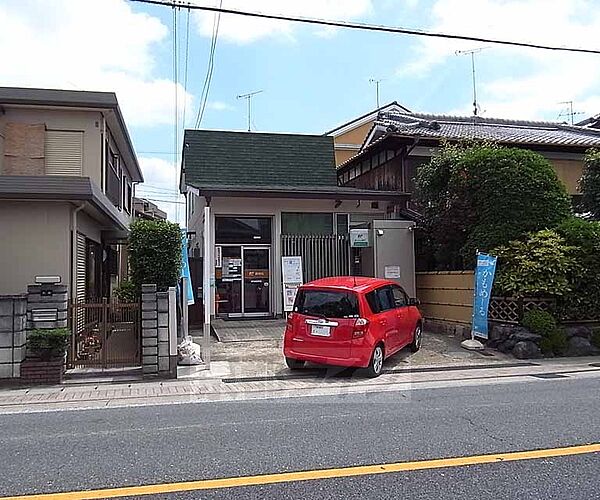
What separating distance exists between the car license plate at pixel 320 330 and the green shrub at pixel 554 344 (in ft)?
17.2

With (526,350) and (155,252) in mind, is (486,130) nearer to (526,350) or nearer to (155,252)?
(526,350)

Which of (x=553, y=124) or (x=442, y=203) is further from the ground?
(x=553, y=124)

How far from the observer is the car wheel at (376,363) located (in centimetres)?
998

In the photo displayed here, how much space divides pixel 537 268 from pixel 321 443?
8.58 metres

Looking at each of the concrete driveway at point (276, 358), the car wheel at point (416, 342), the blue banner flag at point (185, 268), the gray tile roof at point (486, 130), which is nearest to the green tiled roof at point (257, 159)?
the gray tile roof at point (486, 130)

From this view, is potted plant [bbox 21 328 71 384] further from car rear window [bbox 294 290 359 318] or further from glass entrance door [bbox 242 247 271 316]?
glass entrance door [bbox 242 247 271 316]

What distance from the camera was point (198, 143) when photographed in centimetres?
2055

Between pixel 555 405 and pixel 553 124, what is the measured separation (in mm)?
24258

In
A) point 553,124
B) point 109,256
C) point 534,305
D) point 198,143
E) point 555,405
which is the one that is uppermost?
point 553,124

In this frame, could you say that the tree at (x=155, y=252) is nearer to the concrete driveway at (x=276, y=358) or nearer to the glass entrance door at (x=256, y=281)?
the concrete driveway at (x=276, y=358)

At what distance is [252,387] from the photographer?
9.31 m

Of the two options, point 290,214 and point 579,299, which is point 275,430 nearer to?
point 579,299

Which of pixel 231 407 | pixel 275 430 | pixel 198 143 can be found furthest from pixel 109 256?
pixel 275 430

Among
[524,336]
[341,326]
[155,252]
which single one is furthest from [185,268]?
[524,336]
